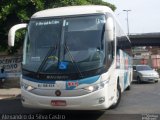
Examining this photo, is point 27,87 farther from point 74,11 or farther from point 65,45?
point 74,11

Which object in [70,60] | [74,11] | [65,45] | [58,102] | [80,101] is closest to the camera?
[80,101]

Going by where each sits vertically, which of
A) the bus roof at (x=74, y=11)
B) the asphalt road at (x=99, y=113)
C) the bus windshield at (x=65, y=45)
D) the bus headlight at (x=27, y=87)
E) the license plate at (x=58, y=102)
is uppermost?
the bus roof at (x=74, y=11)

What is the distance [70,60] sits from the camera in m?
9.41

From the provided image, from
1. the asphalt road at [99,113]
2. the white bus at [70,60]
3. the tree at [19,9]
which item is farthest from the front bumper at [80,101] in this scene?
the tree at [19,9]

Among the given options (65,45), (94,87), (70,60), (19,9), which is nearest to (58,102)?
(94,87)

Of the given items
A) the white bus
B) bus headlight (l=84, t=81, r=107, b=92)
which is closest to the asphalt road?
the white bus

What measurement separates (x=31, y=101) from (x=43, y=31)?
2.02m

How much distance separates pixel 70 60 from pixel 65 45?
495 millimetres

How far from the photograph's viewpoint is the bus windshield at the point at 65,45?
30.8 feet

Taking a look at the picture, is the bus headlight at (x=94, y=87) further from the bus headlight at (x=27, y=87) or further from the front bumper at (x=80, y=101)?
the bus headlight at (x=27, y=87)

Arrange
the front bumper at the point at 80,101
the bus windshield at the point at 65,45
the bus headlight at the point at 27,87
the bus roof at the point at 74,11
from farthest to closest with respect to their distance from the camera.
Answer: the bus roof at the point at 74,11 < the bus headlight at the point at 27,87 < the bus windshield at the point at 65,45 < the front bumper at the point at 80,101

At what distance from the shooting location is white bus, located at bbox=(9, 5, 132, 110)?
9219 millimetres

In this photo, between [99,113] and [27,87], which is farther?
[99,113]

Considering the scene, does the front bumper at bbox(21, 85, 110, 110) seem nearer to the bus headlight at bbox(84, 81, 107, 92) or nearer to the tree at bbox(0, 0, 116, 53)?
the bus headlight at bbox(84, 81, 107, 92)
